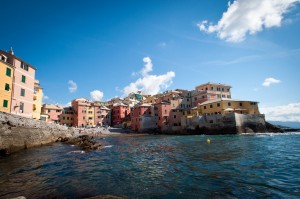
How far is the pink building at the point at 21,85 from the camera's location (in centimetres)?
3028

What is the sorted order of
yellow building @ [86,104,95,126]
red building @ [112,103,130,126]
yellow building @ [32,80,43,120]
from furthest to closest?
red building @ [112,103,130,126] → yellow building @ [86,104,95,126] → yellow building @ [32,80,43,120]

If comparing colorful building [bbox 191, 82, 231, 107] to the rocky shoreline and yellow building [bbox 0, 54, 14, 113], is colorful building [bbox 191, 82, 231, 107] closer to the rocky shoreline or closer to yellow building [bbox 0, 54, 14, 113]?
the rocky shoreline

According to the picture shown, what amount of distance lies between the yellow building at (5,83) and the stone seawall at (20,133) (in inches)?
192

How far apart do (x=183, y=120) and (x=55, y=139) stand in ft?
138

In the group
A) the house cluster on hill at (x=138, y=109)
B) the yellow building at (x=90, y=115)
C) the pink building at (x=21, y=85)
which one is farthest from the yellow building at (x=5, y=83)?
the yellow building at (x=90, y=115)

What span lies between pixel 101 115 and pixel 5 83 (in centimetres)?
5794

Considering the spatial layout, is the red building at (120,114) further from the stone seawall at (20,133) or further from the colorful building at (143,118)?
the stone seawall at (20,133)

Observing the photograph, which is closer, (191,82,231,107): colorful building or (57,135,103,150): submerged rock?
(57,135,103,150): submerged rock

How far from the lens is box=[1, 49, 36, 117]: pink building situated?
30.3m

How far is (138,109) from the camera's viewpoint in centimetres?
7488

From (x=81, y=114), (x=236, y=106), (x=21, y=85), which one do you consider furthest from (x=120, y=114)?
(x=21, y=85)

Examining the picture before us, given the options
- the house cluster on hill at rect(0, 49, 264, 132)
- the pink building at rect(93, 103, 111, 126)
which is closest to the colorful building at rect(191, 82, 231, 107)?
the house cluster on hill at rect(0, 49, 264, 132)

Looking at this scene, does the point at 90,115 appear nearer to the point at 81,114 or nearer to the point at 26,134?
the point at 81,114

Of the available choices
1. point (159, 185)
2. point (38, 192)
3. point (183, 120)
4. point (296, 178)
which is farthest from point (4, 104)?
point (183, 120)
